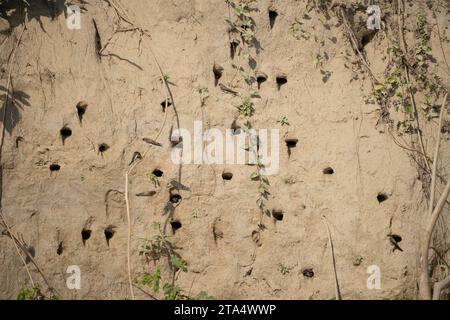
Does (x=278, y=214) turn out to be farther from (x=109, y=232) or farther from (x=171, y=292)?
(x=109, y=232)

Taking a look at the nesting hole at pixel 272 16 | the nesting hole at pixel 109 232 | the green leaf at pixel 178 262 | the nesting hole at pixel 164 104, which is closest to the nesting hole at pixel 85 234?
the nesting hole at pixel 109 232

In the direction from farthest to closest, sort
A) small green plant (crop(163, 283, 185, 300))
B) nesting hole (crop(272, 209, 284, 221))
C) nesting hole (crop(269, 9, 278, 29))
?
1. nesting hole (crop(269, 9, 278, 29))
2. nesting hole (crop(272, 209, 284, 221))
3. small green plant (crop(163, 283, 185, 300))

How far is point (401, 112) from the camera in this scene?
434 centimetres

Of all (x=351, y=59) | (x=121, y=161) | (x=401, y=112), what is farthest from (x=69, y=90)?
(x=401, y=112)

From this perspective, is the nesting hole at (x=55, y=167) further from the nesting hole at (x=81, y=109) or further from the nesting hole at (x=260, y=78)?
the nesting hole at (x=260, y=78)

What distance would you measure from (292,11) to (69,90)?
1.91 m

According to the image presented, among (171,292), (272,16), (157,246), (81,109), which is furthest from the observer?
(272,16)

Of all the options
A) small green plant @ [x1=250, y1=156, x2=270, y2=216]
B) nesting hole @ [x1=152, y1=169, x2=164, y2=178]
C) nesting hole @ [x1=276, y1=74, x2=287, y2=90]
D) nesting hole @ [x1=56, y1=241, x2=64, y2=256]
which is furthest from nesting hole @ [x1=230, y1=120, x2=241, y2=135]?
nesting hole @ [x1=56, y1=241, x2=64, y2=256]

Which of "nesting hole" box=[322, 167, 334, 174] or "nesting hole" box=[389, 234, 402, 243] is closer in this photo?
"nesting hole" box=[389, 234, 402, 243]

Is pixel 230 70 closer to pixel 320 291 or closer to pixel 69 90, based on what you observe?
pixel 69 90

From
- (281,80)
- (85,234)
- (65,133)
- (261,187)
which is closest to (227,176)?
(261,187)

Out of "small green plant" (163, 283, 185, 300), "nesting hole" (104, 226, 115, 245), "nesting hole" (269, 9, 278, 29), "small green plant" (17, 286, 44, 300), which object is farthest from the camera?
"nesting hole" (269, 9, 278, 29)

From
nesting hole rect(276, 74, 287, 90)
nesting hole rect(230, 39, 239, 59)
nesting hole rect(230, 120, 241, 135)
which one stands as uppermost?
nesting hole rect(230, 39, 239, 59)

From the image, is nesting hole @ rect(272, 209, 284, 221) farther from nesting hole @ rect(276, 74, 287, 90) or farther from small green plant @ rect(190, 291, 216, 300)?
nesting hole @ rect(276, 74, 287, 90)
